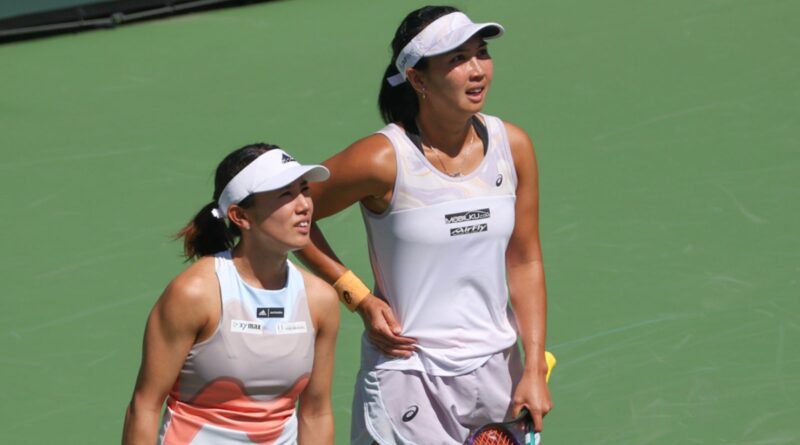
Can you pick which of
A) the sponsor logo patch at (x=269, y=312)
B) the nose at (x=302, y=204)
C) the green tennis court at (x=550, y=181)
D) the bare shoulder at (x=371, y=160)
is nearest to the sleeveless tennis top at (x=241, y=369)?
the sponsor logo patch at (x=269, y=312)

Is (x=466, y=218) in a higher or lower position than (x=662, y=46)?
higher

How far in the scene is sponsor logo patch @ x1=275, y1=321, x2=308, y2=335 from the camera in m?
4.71

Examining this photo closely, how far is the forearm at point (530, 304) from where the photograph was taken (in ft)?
17.0

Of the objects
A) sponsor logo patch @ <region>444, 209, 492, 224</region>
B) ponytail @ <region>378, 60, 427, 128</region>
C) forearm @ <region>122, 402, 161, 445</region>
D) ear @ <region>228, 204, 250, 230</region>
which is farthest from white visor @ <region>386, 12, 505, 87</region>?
forearm @ <region>122, 402, 161, 445</region>

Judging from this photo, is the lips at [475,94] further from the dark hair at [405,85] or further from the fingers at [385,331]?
the fingers at [385,331]

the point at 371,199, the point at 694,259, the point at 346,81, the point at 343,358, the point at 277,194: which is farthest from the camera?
the point at 346,81

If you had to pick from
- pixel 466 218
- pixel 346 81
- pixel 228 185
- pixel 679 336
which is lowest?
pixel 679 336

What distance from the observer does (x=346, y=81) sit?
9852 mm

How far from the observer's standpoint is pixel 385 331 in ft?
16.5

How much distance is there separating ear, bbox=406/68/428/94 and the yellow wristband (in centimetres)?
63

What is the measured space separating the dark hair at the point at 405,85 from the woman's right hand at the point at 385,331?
588mm

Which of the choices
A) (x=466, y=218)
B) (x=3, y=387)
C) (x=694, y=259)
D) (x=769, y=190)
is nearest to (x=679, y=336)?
(x=694, y=259)

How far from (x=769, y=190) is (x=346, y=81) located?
9.12 feet

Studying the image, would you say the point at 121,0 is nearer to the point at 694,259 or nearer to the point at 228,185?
the point at 694,259
